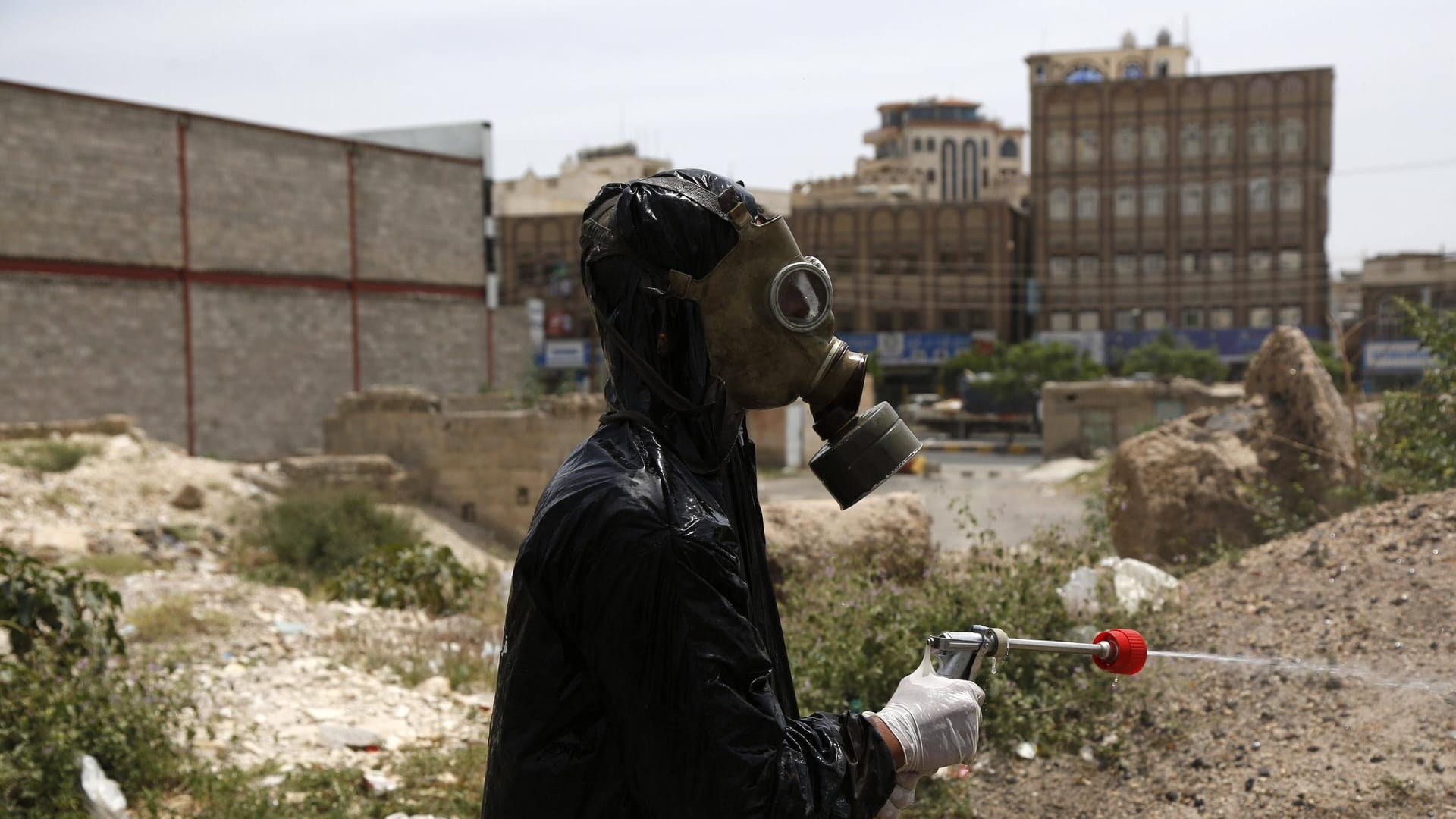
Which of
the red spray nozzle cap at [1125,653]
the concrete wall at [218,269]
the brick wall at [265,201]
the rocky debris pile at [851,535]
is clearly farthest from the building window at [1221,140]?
the red spray nozzle cap at [1125,653]

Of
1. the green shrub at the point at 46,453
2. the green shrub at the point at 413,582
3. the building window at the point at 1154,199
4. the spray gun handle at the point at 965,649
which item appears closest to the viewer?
the spray gun handle at the point at 965,649

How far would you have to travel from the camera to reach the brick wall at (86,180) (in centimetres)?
2098

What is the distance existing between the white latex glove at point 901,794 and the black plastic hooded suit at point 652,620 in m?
0.05

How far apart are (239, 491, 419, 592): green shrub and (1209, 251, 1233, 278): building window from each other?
140 feet

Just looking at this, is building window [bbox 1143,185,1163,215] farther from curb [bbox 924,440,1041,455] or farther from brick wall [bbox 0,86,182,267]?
brick wall [bbox 0,86,182,267]

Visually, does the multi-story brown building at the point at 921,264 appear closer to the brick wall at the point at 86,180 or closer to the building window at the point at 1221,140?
the building window at the point at 1221,140

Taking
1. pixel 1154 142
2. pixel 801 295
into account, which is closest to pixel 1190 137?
pixel 1154 142

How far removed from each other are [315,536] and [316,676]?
5.42 metres

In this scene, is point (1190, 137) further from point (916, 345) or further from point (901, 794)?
point (901, 794)

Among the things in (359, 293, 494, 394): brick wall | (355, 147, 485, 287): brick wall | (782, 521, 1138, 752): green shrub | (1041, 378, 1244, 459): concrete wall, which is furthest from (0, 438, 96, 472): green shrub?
(1041, 378, 1244, 459): concrete wall

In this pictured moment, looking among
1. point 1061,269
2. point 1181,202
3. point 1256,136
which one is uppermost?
point 1256,136

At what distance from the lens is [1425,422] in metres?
6.82

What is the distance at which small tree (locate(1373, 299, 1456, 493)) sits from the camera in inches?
257

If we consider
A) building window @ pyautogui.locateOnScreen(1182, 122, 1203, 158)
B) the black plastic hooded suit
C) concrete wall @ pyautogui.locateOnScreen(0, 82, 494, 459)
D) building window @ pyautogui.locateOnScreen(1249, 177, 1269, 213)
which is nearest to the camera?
the black plastic hooded suit
